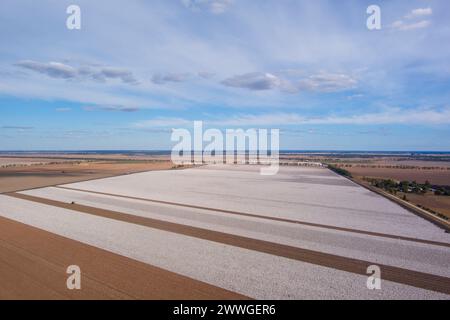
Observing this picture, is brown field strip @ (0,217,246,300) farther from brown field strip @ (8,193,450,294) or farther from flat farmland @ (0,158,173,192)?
flat farmland @ (0,158,173,192)

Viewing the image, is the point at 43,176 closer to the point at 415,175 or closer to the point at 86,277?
the point at 86,277

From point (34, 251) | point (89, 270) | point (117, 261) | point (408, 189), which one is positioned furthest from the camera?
point (408, 189)

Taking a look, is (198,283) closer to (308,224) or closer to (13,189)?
(308,224)

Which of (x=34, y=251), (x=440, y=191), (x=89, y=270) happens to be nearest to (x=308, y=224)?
(x=89, y=270)

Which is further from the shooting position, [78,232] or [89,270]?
[78,232]

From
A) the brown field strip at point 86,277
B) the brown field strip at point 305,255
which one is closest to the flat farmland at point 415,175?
the brown field strip at point 305,255

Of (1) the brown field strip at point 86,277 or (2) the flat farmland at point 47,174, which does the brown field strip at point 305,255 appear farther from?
(2) the flat farmland at point 47,174
